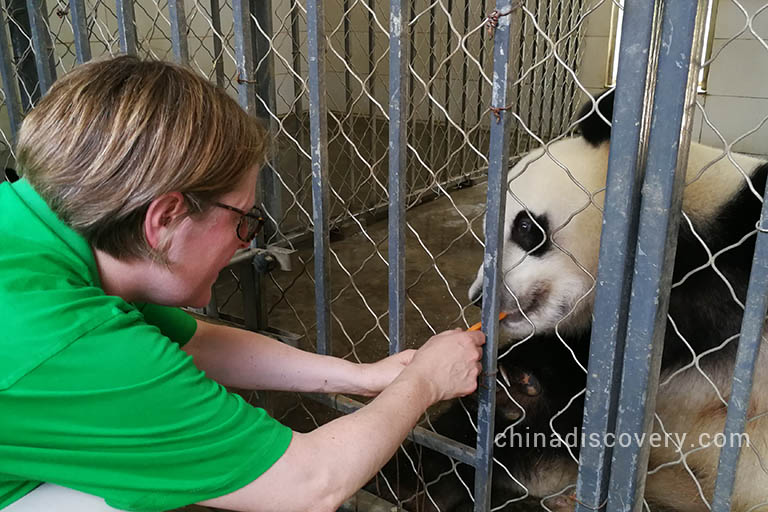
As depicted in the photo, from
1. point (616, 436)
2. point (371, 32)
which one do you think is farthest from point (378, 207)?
point (616, 436)

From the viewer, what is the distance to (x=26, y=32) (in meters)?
2.39

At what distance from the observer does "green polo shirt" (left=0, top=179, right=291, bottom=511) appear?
78cm

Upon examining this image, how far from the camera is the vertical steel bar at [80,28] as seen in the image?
166 centimetres

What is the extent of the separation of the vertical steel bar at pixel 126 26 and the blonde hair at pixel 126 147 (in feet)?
2.47

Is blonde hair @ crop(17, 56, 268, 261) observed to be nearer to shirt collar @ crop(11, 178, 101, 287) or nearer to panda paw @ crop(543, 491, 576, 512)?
shirt collar @ crop(11, 178, 101, 287)

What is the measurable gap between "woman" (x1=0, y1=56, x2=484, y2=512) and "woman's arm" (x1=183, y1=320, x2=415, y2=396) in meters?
0.31

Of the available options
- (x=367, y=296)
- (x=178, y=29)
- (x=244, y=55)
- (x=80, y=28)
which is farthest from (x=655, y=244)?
(x=367, y=296)

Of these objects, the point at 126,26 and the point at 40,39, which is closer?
the point at 126,26

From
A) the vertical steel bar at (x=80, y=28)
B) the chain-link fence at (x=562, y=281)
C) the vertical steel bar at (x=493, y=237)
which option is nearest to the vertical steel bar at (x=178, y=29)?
the chain-link fence at (x=562, y=281)

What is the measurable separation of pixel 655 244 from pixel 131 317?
0.73 meters

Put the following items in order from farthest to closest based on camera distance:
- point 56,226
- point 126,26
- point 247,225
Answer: point 126,26 < point 247,225 < point 56,226

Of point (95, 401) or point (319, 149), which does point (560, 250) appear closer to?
point (319, 149)

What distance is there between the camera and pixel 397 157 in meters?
1.22

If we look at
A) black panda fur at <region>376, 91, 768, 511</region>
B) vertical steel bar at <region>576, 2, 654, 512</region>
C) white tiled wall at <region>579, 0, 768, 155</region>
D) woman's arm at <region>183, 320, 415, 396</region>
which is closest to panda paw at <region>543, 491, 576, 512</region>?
black panda fur at <region>376, 91, 768, 511</region>
